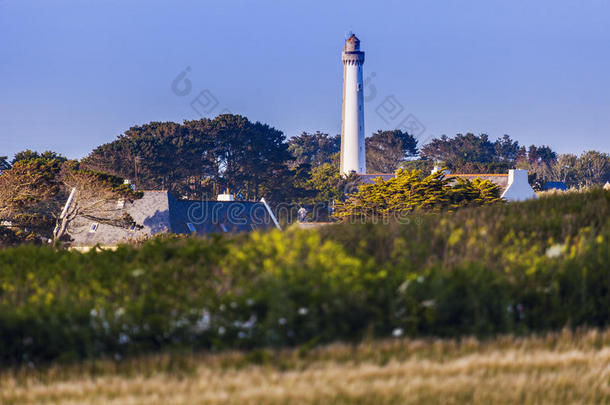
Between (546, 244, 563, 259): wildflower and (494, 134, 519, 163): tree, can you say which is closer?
(546, 244, 563, 259): wildflower

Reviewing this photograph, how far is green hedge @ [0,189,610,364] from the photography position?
352 inches

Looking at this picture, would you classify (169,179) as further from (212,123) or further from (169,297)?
(169,297)

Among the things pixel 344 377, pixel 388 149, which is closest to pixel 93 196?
pixel 344 377

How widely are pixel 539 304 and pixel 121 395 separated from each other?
235 inches

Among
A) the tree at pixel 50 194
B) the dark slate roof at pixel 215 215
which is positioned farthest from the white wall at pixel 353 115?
the tree at pixel 50 194

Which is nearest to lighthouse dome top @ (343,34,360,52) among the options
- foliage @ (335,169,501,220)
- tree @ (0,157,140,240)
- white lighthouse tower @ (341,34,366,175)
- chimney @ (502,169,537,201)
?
white lighthouse tower @ (341,34,366,175)

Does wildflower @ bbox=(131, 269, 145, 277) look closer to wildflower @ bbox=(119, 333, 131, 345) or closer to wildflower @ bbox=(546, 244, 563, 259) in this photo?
wildflower @ bbox=(119, 333, 131, 345)

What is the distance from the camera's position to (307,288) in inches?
366

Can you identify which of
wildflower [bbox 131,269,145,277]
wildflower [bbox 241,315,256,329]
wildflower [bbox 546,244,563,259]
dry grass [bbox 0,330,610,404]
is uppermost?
wildflower [bbox 546,244,563,259]

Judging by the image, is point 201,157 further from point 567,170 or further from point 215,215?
point 567,170

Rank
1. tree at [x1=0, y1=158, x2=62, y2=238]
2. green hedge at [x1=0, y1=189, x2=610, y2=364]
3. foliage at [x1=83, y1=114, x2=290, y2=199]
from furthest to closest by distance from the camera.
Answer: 1. foliage at [x1=83, y1=114, x2=290, y2=199]
2. tree at [x1=0, y1=158, x2=62, y2=238]
3. green hedge at [x1=0, y1=189, x2=610, y2=364]

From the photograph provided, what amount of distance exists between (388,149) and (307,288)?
387ft

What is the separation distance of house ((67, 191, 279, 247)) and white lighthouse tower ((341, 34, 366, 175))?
1093 inches

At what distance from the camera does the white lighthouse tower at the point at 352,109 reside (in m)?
78.2
